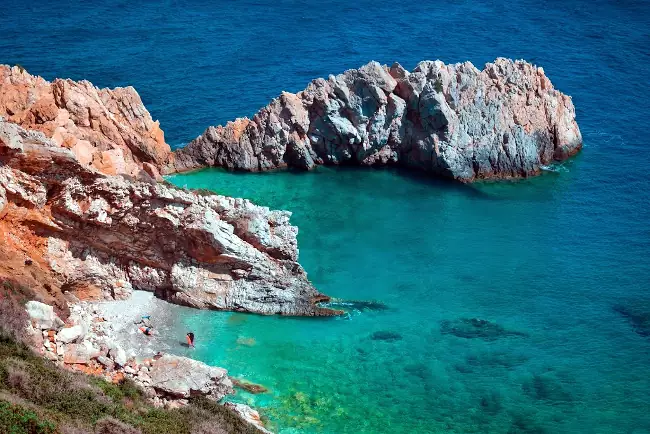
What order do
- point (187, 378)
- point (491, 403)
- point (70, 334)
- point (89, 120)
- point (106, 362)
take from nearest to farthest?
point (106, 362)
point (187, 378)
point (70, 334)
point (491, 403)
point (89, 120)

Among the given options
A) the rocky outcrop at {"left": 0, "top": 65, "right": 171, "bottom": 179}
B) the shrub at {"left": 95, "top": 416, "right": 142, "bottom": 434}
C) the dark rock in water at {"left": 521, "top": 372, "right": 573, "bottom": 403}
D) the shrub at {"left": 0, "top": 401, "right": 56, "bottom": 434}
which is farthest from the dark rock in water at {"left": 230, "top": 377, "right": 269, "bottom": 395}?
the shrub at {"left": 0, "top": 401, "right": 56, "bottom": 434}

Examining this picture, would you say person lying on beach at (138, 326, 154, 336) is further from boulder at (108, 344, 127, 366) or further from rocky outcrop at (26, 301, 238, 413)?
boulder at (108, 344, 127, 366)

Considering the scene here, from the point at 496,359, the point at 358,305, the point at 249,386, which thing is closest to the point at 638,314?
the point at 496,359

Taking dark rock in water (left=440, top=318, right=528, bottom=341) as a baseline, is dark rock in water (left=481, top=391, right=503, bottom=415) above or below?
below

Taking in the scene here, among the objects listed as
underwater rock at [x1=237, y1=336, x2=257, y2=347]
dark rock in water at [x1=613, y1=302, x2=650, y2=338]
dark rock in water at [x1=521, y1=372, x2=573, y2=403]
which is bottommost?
underwater rock at [x1=237, y1=336, x2=257, y2=347]

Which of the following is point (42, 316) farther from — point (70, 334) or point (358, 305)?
point (358, 305)

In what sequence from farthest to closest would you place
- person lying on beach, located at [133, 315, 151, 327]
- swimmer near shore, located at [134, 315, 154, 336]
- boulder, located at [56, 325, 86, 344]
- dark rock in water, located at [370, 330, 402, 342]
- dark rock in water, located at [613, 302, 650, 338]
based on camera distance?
dark rock in water, located at [613, 302, 650, 338]
dark rock in water, located at [370, 330, 402, 342]
person lying on beach, located at [133, 315, 151, 327]
swimmer near shore, located at [134, 315, 154, 336]
boulder, located at [56, 325, 86, 344]

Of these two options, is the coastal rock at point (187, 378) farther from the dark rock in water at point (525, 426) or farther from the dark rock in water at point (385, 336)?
the dark rock in water at point (525, 426)
